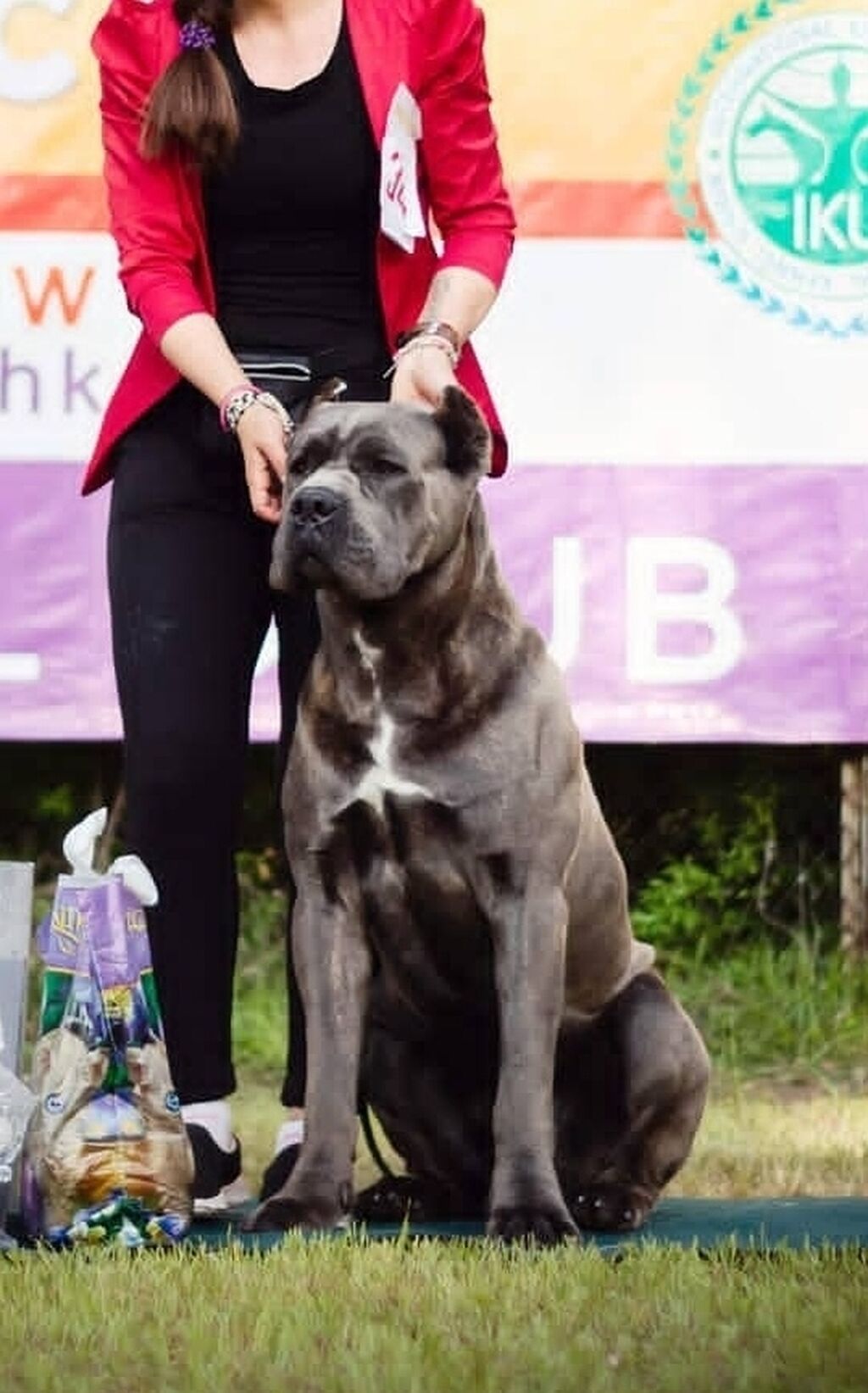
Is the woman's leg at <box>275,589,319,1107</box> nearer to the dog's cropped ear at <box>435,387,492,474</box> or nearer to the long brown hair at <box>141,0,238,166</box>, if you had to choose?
the dog's cropped ear at <box>435,387,492,474</box>

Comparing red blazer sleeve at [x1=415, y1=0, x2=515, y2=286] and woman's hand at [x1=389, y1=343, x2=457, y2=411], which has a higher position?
red blazer sleeve at [x1=415, y1=0, x2=515, y2=286]

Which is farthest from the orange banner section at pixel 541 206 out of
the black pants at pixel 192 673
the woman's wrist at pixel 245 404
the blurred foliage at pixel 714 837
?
the woman's wrist at pixel 245 404

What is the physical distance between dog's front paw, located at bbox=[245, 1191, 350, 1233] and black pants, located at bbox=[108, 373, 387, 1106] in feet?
1.55

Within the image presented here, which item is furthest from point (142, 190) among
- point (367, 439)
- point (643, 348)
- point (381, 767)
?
point (643, 348)

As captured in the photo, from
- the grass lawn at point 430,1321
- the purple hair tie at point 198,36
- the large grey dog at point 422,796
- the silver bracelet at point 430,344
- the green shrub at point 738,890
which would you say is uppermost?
the purple hair tie at point 198,36

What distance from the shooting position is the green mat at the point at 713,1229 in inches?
156

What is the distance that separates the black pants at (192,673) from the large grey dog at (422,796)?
35 cm

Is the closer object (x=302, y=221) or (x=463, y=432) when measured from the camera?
(x=463, y=432)

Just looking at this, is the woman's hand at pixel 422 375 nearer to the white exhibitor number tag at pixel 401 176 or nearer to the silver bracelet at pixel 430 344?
the silver bracelet at pixel 430 344

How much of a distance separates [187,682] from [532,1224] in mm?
988

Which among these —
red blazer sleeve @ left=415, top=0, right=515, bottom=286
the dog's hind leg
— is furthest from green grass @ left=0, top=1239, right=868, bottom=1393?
red blazer sleeve @ left=415, top=0, right=515, bottom=286

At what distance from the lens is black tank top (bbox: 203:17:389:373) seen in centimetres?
434

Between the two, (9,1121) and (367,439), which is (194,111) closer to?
(367,439)

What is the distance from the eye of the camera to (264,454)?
13.7ft
